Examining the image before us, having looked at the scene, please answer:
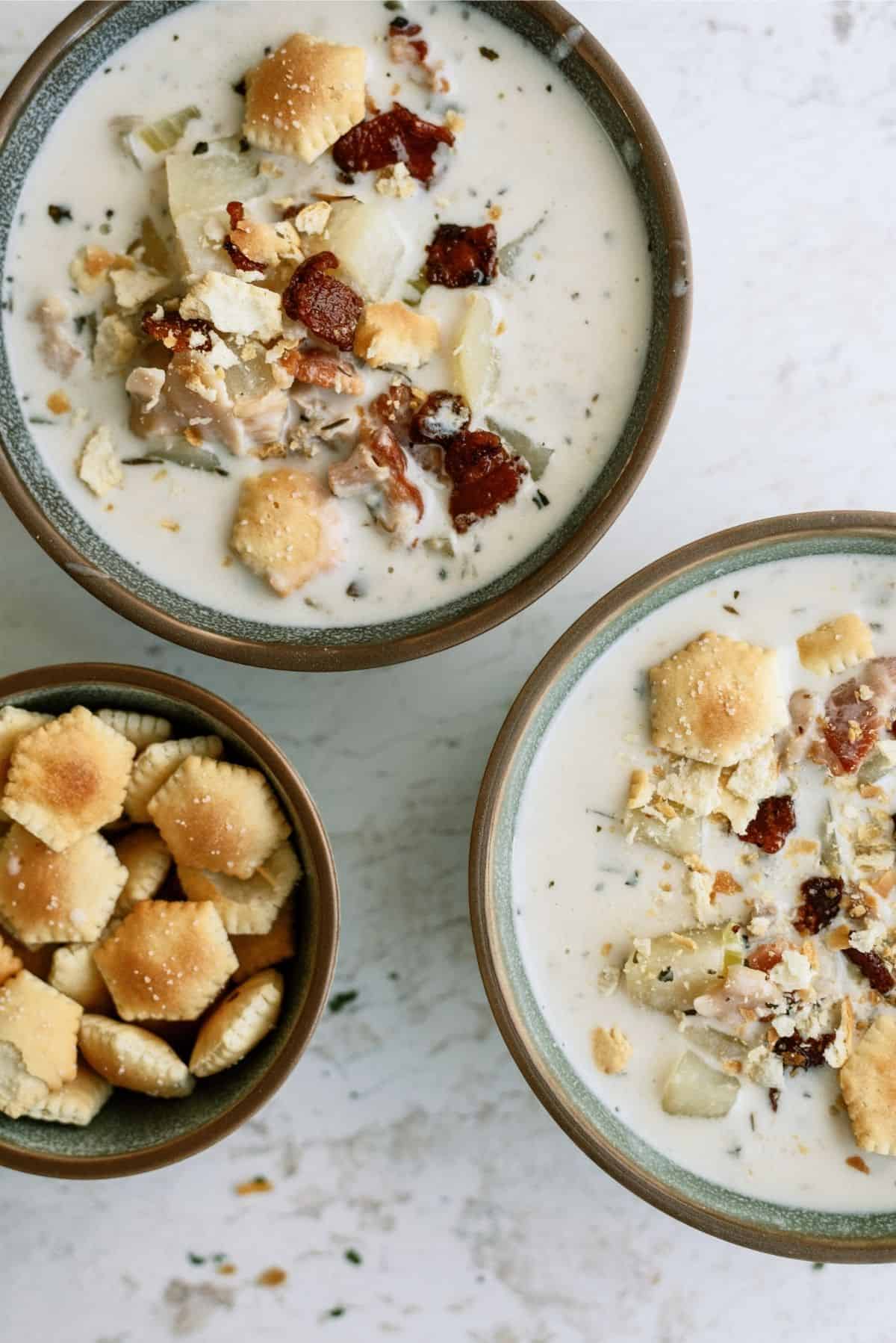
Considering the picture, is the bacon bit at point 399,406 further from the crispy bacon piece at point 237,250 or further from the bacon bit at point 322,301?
the crispy bacon piece at point 237,250

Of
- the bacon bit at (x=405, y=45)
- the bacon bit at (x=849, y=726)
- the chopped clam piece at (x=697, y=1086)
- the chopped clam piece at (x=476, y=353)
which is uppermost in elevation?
the bacon bit at (x=405, y=45)

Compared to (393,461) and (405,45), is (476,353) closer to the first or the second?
(393,461)

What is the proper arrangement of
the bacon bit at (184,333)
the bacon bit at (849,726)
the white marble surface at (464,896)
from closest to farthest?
1. the bacon bit at (184,333)
2. the bacon bit at (849,726)
3. the white marble surface at (464,896)

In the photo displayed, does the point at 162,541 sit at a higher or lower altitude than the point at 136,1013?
higher

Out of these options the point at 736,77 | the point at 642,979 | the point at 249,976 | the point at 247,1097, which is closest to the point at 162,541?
the point at 249,976

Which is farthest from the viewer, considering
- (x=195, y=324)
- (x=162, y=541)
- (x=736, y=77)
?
(x=736, y=77)

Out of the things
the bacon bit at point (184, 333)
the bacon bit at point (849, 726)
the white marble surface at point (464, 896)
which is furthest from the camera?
the white marble surface at point (464, 896)

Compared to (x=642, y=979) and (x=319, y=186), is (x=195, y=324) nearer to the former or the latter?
(x=319, y=186)

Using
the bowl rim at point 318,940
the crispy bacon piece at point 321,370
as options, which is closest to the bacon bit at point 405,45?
the crispy bacon piece at point 321,370
